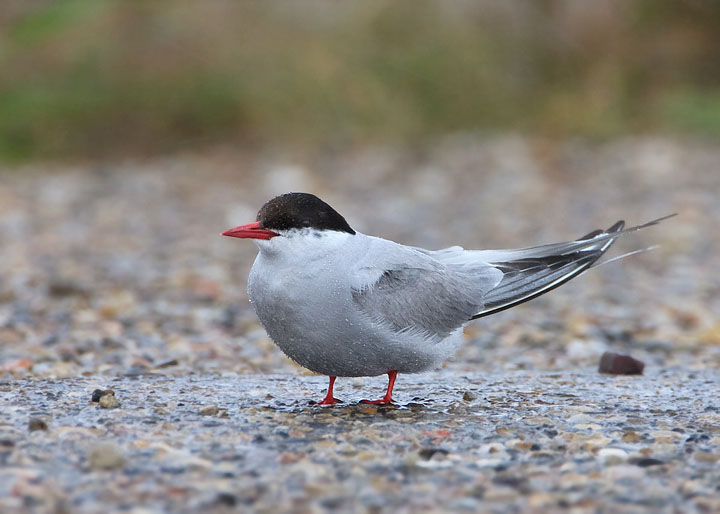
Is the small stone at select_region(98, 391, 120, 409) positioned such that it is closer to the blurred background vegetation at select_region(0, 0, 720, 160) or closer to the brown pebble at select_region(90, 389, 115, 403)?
the brown pebble at select_region(90, 389, 115, 403)

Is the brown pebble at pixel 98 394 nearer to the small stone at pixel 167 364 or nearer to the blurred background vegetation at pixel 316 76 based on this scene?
the small stone at pixel 167 364

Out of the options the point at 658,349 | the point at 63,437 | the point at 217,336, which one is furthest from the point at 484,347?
the point at 63,437

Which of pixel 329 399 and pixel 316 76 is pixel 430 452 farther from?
pixel 316 76

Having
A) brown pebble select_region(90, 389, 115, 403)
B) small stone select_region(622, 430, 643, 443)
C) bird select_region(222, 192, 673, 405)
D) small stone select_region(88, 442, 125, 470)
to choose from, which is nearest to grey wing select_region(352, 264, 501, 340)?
bird select_region(222, 192, 673, 405)

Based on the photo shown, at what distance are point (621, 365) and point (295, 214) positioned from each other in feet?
6.91

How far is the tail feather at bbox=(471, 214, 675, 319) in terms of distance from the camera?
4590 mm

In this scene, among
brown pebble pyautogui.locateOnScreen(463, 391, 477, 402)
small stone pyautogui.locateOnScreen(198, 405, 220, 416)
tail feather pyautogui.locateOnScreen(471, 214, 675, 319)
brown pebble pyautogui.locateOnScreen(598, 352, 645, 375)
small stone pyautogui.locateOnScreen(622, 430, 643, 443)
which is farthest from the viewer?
brown pebble pyautogui.locateOnScreen(598, 352, 645, 375)

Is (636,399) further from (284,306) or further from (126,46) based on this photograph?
(126,46)

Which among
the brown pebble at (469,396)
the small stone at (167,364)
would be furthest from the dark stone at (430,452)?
the small stone at (167,364)

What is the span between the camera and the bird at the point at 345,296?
4.03 m

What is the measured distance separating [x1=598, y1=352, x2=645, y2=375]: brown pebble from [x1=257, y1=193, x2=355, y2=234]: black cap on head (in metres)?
1.89

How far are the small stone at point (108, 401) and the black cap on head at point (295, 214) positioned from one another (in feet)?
2.92

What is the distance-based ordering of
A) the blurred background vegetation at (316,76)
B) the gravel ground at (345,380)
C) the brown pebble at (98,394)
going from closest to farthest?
the gravel ground at (345,380) → the brown pebble at (98,394) → the blurred background vegetation at (316,76)

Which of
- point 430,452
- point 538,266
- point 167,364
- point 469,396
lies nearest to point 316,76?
point 167,364
